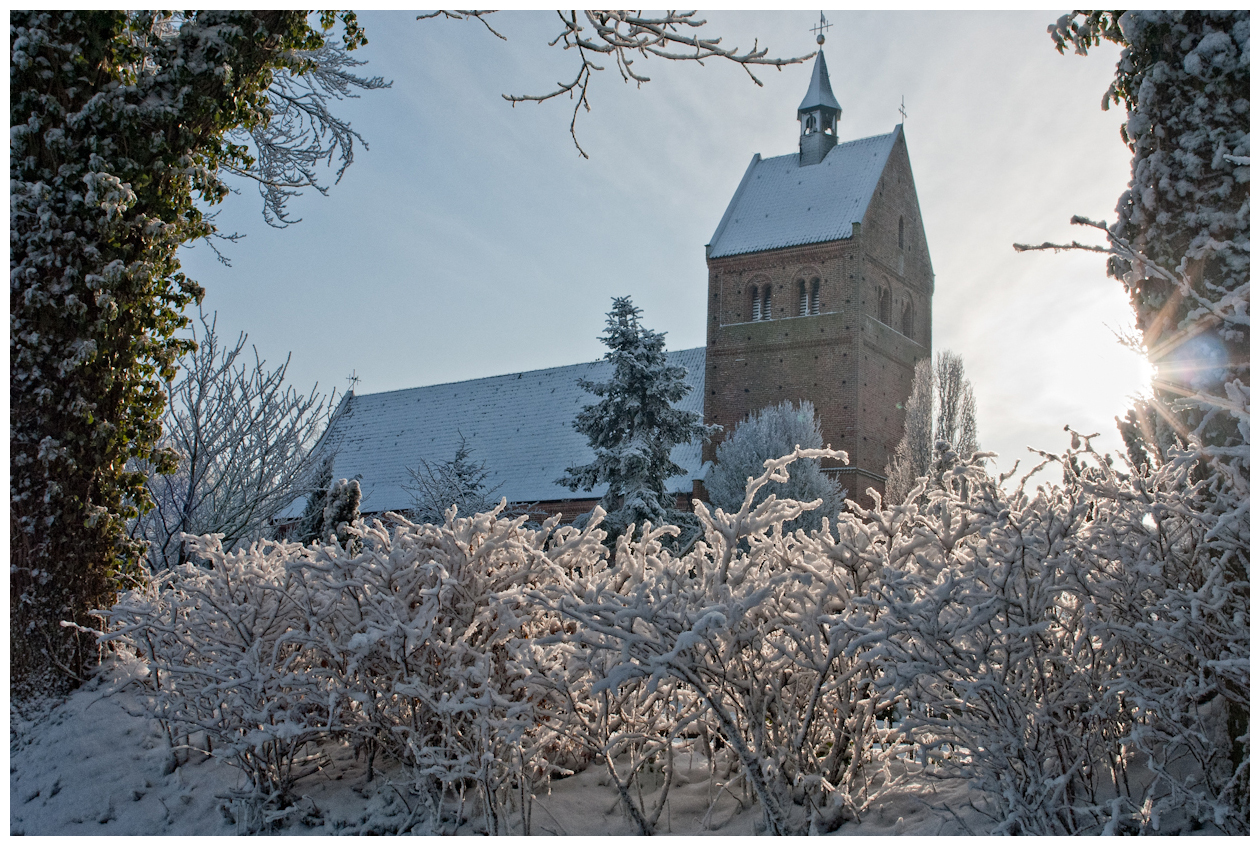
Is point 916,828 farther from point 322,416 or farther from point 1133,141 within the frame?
point 322,416

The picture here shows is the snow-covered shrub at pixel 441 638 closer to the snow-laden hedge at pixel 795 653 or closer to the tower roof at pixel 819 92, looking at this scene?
the snow-laden hedge at pixel 795 653

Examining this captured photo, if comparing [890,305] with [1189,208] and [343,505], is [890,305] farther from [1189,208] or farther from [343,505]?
[1189,208]

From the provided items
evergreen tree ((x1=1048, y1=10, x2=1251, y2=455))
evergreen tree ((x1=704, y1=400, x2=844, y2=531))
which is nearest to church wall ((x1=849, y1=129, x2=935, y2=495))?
evergreen tree ((x1=704, y1=400, x2=844, y2=531))

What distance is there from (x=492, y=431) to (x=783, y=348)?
10110mm

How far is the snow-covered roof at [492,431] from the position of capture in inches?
1145

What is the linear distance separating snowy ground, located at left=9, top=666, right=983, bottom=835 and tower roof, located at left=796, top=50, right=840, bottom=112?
3132 centimetres

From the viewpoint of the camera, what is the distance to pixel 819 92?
3250cm

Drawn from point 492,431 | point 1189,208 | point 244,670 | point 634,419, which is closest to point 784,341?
point 492,431

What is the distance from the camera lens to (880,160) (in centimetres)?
3133

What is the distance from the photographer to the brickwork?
95.2 feet

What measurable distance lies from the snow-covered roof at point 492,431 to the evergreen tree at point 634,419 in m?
7.67

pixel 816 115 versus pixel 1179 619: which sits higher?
pixel 816 115

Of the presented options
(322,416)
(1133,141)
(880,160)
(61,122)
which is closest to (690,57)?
(1133,141)

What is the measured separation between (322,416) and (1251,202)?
9.46 meters
